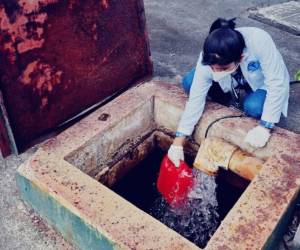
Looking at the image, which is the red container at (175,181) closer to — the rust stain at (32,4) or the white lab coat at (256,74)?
the white lab coat at (256,74)

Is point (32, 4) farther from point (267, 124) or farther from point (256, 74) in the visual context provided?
point (267, 124)

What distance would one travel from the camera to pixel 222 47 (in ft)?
8.48

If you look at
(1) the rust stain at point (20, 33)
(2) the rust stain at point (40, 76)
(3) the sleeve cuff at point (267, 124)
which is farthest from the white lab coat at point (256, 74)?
(1) the rust stain at point (20, 33)

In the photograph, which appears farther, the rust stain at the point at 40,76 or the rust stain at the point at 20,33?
the rust stain at the point at 40,76

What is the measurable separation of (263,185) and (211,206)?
885 mm

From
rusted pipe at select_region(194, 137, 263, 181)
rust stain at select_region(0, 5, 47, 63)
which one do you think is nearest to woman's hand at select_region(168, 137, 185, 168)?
rusted pipe at select_region(194, 137, 263, 181)

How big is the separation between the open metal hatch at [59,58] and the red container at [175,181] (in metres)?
0.98

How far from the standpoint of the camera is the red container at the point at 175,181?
3.06 meters

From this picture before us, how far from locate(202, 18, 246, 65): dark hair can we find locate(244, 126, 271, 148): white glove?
505 millimetres

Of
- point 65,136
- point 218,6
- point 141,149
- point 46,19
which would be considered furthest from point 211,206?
point 218,6

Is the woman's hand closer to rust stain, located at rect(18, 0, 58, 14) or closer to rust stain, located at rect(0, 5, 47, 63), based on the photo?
rust stain, located at rect(0, 5, 47, 63)

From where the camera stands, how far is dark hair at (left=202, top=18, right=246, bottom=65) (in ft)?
8.52

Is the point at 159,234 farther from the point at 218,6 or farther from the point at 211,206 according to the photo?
the point at 218,6

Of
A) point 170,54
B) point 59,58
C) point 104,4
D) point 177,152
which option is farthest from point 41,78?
point 170,54
